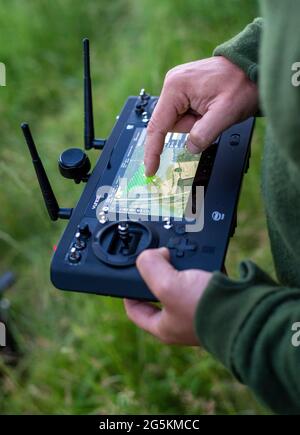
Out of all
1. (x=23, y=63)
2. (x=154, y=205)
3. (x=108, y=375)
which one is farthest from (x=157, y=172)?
(x=23, y=63)

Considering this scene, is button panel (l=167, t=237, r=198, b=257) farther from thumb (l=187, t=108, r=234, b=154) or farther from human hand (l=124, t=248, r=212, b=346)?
thumb (l=187, t=108, r=234, b=154)

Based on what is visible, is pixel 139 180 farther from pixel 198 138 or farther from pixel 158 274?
pixel 158 274

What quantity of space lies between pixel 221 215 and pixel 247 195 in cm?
96

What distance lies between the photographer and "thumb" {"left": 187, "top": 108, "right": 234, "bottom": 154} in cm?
89

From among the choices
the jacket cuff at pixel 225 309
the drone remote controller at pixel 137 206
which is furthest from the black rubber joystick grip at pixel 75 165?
the jacket cuff at pixel 225 309

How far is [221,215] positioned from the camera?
847 mm

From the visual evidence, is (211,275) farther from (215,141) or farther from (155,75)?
(155,75)

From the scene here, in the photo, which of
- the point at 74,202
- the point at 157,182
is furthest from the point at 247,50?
the point at 74,202

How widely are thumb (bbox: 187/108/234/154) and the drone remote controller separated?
2.0 inches

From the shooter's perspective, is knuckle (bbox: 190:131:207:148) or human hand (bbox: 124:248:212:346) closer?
human hand (bbox: 124:248:212:346)

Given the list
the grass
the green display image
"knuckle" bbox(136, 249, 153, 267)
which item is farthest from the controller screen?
the grass

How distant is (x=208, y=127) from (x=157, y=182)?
0.39 feet

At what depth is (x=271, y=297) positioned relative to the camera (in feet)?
2.20

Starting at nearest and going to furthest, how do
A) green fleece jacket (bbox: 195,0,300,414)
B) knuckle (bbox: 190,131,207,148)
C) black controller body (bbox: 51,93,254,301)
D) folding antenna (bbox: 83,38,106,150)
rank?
green fleece jacket (bbox: 195,0,300,414)
black controller body (bbox: 51,93,254,301)
knuckle (bbox: 190,131,207,148)
folding antenna (bbox: 83,38,106,150)
